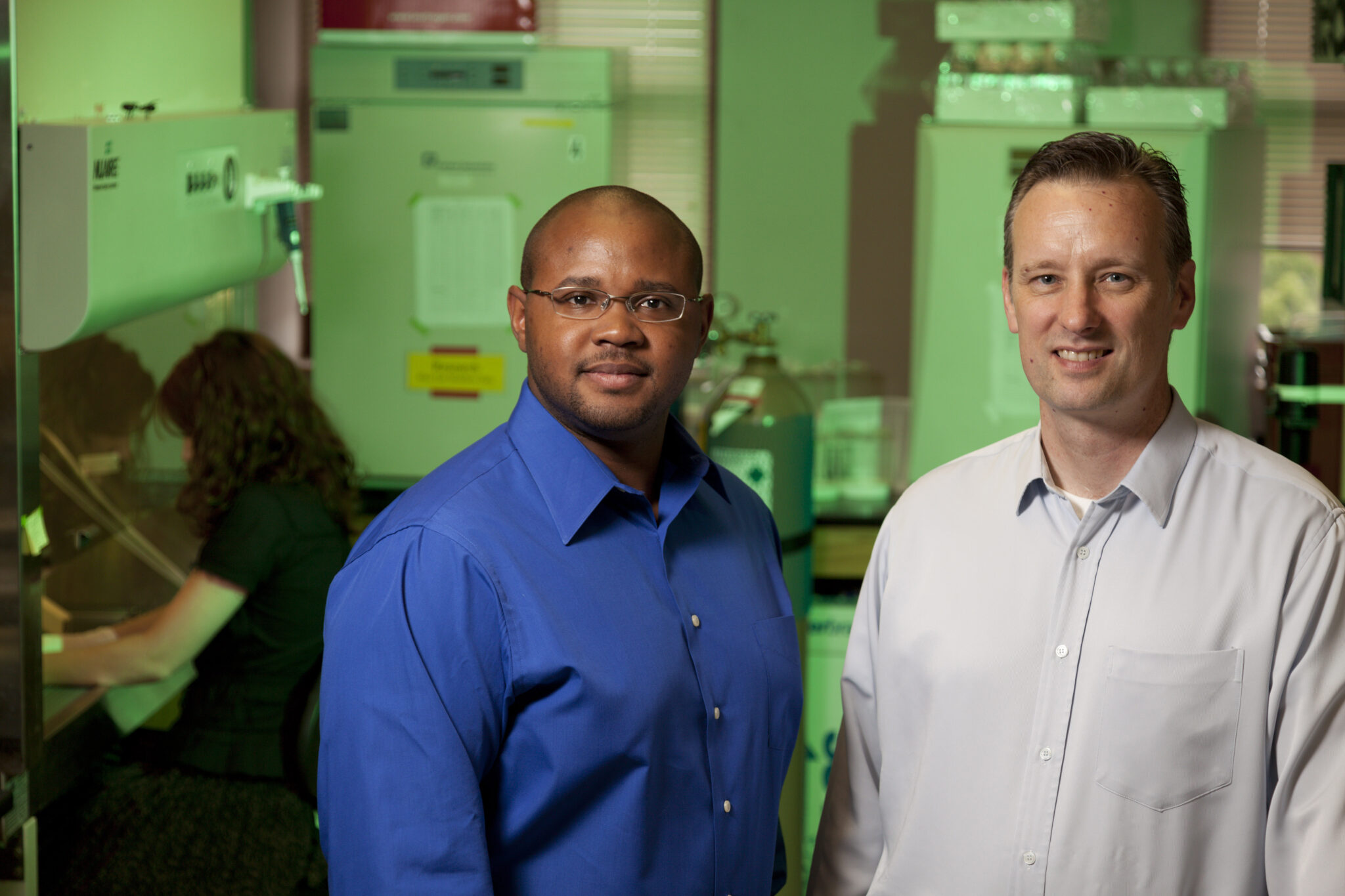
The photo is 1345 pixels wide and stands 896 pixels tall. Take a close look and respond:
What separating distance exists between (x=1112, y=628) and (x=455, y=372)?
7.36ft

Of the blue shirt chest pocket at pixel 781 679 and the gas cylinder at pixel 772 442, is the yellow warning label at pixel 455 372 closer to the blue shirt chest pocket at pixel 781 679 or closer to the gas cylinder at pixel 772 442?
the gas cylinder at pixel 772 442

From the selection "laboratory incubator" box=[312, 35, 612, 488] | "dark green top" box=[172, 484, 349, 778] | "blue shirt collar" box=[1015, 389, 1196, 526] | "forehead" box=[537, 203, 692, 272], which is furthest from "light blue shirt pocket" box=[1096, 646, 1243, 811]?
"laboratory incubator" box=[312, 35, 612, 488]

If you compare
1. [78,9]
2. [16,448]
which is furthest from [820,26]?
[16,448]

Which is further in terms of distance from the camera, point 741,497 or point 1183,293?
point 741,497

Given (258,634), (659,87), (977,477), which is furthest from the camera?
(659,87)

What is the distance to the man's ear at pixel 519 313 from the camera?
1.30 metres

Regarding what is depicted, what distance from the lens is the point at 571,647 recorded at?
3.79 ft

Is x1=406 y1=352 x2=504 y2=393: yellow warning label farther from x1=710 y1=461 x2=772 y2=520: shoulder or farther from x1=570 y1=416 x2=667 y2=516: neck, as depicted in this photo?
x1=570 y1=416 x2=667 y2=516: neck

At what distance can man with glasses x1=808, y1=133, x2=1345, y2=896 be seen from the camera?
1146 millimetres

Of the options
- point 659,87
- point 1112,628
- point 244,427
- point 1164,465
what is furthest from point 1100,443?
point 659,87

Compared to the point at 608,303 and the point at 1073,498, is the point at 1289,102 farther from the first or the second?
the point at 608,303

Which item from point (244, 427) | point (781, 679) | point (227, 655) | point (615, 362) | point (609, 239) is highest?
point (609, 239)

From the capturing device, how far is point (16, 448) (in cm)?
171

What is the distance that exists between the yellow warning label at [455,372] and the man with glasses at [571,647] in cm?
190
